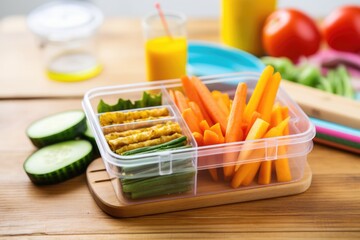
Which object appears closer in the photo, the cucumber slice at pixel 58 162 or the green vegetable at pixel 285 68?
the cucumber slice at pixel 58 162

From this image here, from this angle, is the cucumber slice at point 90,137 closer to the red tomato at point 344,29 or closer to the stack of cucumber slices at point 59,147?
the stack of cucumber slices at point 59,147

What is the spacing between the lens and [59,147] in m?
1.26

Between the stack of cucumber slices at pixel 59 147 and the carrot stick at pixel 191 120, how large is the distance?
230 millimetres

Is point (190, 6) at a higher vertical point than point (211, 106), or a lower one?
lower

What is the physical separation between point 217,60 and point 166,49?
25cm

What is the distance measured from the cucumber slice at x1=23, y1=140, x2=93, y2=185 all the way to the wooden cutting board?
5 centimetres

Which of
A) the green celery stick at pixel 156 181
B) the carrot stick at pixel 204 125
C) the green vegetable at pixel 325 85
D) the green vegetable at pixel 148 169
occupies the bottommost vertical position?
the green vegetable at pixel 325 85

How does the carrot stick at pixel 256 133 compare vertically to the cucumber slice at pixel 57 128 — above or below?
above

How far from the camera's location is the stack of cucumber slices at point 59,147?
1.18 metres

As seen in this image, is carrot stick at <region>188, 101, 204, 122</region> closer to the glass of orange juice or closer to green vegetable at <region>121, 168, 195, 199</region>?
green vegetable at <region>121, 168, 195, 199</region>

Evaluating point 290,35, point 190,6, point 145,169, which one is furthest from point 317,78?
point 190,6

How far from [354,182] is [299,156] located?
14 cm

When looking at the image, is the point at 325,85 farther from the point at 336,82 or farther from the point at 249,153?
the point at 249,153

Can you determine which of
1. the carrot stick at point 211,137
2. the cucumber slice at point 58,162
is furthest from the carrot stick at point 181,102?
the cucumber slice at point 58,162
